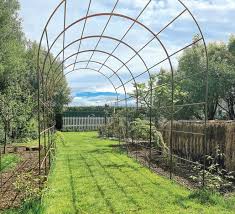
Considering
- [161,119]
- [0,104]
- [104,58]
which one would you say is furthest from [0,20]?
[161,119]

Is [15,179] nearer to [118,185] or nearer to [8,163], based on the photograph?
[118,185]

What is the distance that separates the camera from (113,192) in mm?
7785

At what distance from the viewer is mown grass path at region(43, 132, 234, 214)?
21.4ft

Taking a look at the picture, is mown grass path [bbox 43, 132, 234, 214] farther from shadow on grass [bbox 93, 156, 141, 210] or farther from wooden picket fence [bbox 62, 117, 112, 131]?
wooden picket fence [bbox 62, 117, 112, 131]

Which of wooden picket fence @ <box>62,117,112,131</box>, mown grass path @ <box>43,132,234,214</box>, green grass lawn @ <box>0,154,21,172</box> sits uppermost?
wooden picket fence @ <box>62,117,112,131</box>

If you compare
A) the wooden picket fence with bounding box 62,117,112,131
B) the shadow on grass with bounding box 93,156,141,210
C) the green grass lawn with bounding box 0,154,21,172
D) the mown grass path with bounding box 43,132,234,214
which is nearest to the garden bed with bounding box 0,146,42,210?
the green grass lawn with bounding box 0,154,21,172

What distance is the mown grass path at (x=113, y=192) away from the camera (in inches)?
257

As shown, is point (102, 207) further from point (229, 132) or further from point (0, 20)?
point (0, 20)

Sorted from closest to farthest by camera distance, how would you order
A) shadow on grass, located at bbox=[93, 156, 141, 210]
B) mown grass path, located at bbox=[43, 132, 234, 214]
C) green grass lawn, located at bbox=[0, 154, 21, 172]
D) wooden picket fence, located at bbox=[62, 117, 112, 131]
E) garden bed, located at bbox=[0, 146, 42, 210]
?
mown grass path, located at bbox=[43, 132, 234, 214] < garden bed, located at bbox=[0, 146, 42, 210] < shadow on grass, located at bbox=[93, 156, 141, 210] < green grass lawn, located at bbox=[0, 154, 21, 172] < wooden picket fence, located at bbox=[62, 117, 112, 131]

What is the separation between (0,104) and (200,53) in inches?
583

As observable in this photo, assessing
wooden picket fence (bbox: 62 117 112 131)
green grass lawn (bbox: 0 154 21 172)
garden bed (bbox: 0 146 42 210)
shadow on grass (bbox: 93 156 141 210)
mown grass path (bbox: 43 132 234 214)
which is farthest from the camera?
wooden picket fence (bbox: 62 117 112 131)

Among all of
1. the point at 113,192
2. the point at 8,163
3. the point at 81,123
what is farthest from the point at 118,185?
the point at 81,123

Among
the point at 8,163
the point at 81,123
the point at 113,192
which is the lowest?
the point at 113,192

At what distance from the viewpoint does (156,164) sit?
11.6m
